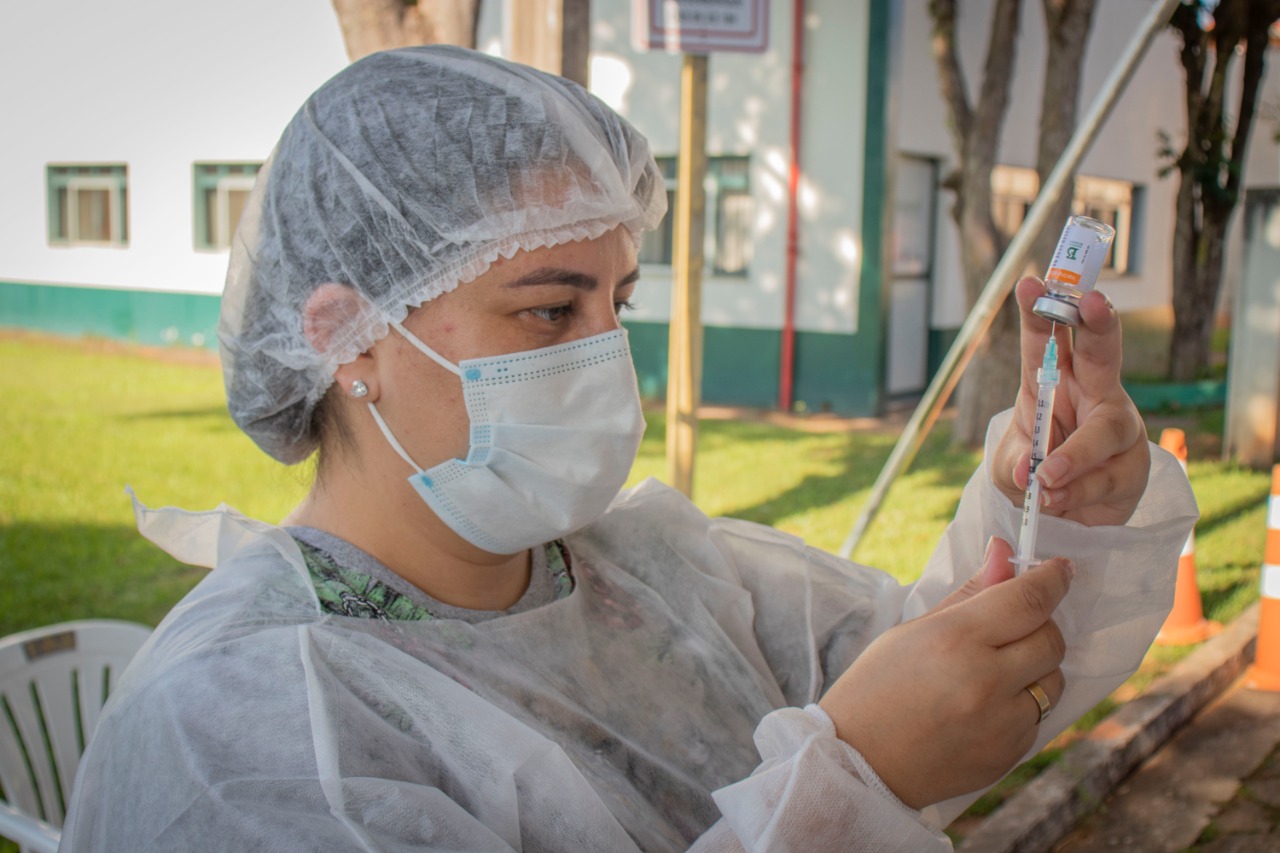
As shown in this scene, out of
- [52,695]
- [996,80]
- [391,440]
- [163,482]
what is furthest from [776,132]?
[391,440]

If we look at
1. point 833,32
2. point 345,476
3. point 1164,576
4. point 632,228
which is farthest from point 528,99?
point 833,32

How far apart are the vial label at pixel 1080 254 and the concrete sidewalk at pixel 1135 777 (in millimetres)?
2140

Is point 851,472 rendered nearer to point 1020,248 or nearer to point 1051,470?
point 1020,248

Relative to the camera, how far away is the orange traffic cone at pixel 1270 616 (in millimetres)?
4430

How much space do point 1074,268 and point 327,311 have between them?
99 centimetres

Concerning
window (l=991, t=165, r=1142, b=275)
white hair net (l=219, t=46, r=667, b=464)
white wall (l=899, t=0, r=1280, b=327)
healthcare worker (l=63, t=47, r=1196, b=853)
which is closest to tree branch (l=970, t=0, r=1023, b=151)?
white wall (l=899, t=0, r=1280, b=327)

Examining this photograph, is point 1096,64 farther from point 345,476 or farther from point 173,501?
point 345,476

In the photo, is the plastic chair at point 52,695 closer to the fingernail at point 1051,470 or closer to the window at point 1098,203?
the fingernail at point 1051,470

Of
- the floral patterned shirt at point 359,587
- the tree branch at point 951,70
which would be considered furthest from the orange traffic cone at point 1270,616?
the tree branch at point 951,70

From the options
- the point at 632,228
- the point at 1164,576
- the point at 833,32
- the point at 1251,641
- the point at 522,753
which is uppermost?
the point at 833,32

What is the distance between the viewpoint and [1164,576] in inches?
65.4

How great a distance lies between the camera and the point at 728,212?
37.3 ft

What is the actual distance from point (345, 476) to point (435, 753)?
1.58 feet

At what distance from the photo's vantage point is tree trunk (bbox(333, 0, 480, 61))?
11.0 ft
